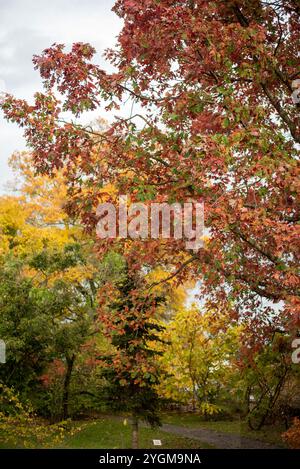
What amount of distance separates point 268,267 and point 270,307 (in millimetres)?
1645

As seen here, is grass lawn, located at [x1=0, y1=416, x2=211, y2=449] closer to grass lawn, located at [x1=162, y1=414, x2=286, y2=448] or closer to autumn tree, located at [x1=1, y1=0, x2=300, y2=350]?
grass lawn, located at [x1=162, y1=414, x2=286, y2=448]

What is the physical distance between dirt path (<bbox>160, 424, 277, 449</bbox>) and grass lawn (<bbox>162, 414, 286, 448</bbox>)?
0.90 feet

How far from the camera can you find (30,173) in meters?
20.1

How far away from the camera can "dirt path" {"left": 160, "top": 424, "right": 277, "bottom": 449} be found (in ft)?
39.9

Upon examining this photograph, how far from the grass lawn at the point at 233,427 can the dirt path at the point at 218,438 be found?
27 centimetres

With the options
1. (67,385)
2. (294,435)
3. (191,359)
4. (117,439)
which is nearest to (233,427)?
(191,359)

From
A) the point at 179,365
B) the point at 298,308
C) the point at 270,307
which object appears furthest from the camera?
the point at 179,365

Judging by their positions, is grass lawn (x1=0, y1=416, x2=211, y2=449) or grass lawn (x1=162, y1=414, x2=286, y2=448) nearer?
grass lawn (x1=0, y1=416, x2=211, y2=449)

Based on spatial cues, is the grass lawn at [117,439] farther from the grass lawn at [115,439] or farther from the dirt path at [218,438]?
the dirt path at [218,438]

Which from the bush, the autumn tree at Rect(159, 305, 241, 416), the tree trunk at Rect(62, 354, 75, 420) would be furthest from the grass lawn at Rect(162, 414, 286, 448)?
the tree trunk at Rect(62, 354, 75, 420)

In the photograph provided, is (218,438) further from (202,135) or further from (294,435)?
(202,135)

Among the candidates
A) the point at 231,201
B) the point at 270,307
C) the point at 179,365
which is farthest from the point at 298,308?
the point at 179,365

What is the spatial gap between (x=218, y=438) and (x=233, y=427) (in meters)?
2.06
